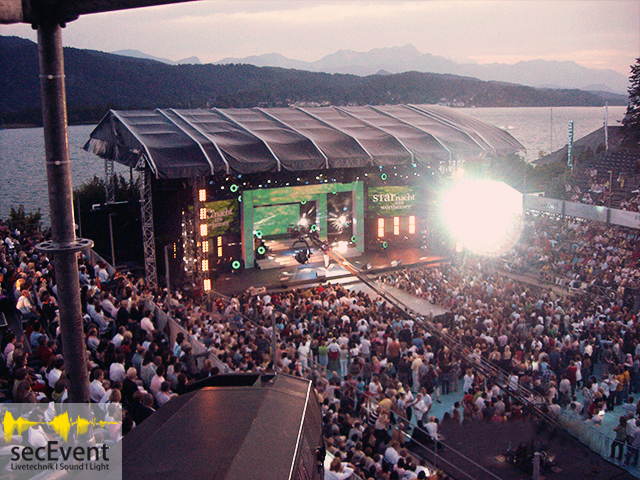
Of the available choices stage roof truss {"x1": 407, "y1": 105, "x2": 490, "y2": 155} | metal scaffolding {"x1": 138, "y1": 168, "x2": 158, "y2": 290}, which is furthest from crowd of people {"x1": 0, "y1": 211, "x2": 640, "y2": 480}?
stage roof truss {"x1": 407, "y1": 105, "x2": 490, "y2": 155}

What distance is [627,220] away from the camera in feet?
85.7

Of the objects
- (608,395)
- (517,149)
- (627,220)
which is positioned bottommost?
(608,395)

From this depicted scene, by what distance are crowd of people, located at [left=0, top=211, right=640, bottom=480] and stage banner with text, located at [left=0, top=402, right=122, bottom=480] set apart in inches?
12.4

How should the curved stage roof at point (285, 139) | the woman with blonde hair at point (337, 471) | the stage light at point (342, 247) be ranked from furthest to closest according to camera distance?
the stage light at point (342, 247) < the curved stage roof at point (285, 139) < the woman with blonde hair at point (337, 471)

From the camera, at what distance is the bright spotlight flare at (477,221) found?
2917 cm

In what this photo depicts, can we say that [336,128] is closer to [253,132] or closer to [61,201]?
[253,132]

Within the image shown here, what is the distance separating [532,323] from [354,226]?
1471 cm

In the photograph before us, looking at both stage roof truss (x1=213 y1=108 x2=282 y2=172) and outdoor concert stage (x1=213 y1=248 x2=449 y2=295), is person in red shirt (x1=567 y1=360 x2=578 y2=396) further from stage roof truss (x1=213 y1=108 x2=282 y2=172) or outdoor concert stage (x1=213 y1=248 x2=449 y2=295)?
stage roof truss (x1=213 y1=108 x2=282 y2=172)

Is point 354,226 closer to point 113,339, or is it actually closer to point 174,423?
point 113,339

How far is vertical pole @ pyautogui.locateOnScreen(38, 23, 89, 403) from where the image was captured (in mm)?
4465

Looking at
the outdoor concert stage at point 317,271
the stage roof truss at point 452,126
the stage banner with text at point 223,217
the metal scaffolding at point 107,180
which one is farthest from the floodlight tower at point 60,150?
the stage roof truss at point 452,126

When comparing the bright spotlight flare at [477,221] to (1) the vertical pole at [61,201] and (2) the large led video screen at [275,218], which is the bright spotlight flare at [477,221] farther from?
(1) the vertical pole at [61,201]

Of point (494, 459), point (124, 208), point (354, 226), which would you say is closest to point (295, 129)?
point (354, 226)

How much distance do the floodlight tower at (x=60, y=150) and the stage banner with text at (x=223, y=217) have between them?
69.1 ft
